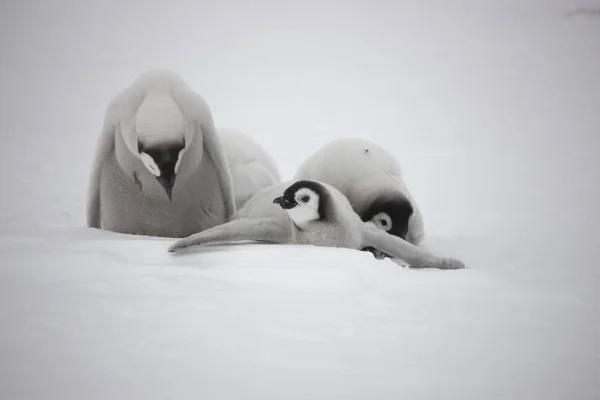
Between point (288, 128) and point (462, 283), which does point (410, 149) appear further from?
point (462, 283)

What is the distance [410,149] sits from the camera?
9.84 meters

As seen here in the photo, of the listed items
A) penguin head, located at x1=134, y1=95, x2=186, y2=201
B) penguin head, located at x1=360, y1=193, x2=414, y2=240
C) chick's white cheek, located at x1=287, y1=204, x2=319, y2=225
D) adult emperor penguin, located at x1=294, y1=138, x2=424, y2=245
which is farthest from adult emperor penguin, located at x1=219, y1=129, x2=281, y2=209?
chick's white cheek, located at x1=287, y1=204, x2=319, y2=225

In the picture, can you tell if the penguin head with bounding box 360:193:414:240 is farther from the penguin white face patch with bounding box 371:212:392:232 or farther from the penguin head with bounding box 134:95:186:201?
the penguin head with bounding box 134:95:186:201

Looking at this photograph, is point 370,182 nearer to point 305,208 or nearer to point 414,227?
point 414,227

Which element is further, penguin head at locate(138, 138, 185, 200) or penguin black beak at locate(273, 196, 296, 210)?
penguin head at locate(138, 138, 185, 200)

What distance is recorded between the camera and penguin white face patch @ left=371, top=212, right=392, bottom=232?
4.11 m

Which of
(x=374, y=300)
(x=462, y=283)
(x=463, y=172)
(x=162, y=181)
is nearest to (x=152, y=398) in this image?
(x=374, y=300)

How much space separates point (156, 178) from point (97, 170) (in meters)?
0.56

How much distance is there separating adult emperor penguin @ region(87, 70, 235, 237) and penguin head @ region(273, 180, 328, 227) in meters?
0.80

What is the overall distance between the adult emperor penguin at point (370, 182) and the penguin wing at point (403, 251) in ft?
1.10

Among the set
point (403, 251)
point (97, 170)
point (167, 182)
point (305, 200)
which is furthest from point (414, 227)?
point (97, 170)

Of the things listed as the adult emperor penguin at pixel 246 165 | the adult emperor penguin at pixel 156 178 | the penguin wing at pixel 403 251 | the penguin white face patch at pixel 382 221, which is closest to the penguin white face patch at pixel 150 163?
the adult emperor penguin at pixel 156 178

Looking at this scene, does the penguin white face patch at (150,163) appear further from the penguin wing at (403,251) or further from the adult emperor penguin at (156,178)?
the penguin wing at (403,251)

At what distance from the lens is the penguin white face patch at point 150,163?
150 inches
